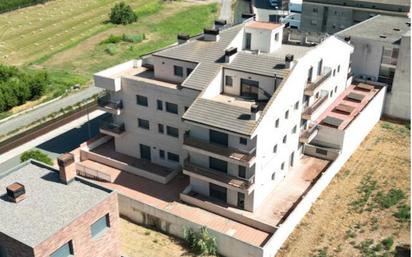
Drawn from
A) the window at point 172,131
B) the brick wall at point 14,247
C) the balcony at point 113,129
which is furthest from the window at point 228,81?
the brick wall at point 14,247

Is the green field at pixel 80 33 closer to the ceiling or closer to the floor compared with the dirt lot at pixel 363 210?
closer to the ceiling

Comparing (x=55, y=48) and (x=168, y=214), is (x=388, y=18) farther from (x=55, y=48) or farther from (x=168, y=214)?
(x=55, y=48)

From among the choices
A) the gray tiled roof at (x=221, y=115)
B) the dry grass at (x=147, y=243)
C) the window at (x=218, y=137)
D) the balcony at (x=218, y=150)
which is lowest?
the dry grass at (x=147, y=243)

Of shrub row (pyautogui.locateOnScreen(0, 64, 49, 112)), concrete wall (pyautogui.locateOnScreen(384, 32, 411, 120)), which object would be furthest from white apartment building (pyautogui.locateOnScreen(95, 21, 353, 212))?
shrub row (pyautogui.locateOnScreen(0, 64, 49, 112))

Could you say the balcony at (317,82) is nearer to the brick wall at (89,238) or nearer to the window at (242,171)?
the window at (242,171)

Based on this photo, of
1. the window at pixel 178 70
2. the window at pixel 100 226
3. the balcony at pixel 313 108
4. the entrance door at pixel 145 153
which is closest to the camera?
the window at pixel 100 226

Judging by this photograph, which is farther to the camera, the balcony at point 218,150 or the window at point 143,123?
the window at point 143,123

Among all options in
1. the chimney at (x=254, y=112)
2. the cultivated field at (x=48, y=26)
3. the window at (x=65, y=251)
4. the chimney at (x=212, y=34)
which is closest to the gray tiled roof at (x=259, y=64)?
the chimney at (x=212, y=34)

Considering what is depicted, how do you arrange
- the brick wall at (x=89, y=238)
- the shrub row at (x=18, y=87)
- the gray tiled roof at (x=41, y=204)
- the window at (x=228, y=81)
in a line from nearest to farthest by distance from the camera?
the brick wall at (x=89, y=238)
the gray tiled roof at (x=41, y=204)
the window at (x=228, y=81)
the shrub row at (x=18, y=87)
